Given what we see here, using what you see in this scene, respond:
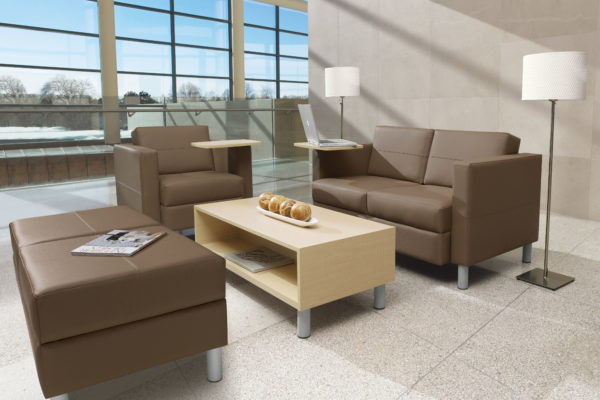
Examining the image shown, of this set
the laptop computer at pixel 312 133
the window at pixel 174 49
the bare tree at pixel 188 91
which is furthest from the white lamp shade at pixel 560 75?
the bare tree at pixel 188 91

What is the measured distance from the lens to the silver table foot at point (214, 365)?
6.19 ft

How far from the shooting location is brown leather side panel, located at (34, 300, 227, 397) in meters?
1.54

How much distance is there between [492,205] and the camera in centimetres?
289

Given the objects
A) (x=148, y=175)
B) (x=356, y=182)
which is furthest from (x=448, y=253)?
(x=148, y=175)

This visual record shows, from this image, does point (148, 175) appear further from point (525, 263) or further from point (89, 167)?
point (525, 263)

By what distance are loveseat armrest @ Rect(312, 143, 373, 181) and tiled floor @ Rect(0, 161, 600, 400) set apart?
3.80 ft

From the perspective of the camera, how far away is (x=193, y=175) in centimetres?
414

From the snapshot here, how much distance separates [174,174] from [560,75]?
2973 millimetres

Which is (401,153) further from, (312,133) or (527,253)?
(527,253)

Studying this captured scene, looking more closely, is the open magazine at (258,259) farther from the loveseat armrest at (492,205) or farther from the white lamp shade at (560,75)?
the white lamp shade at (560,75)

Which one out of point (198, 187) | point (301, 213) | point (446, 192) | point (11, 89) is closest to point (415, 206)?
point (446, 192)

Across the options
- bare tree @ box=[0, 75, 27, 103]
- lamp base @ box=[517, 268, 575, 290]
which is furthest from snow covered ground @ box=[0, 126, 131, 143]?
bare tree @ box=[0, 75, 27, 103]

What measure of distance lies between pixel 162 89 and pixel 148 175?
7.69 meters

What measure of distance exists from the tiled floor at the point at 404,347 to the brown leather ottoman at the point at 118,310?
0.86 feet
